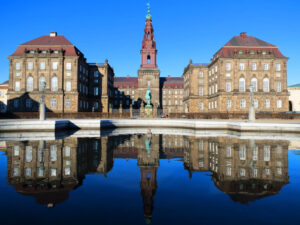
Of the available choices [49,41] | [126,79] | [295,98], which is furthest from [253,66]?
[126,79]

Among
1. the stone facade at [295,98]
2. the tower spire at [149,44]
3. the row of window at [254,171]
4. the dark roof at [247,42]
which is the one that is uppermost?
the tower spire at [149,44]

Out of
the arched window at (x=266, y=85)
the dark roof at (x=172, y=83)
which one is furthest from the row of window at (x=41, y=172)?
the dark roof at (x=172, y=83)

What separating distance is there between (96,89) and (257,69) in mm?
38157

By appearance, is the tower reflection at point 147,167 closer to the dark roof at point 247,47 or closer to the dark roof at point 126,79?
the dark roof at point 247,47

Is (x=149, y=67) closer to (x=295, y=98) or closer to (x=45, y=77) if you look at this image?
(x=45, y=77)

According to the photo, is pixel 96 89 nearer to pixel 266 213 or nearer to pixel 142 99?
pixel 142 99

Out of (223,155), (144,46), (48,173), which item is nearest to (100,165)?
(48,173)

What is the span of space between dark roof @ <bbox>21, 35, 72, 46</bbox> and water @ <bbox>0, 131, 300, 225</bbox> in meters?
42.3

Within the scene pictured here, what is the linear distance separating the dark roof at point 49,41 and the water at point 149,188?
4230 cm

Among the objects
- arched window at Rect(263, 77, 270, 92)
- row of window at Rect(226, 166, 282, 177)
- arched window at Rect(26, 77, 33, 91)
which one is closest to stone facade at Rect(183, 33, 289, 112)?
arched window at Rect(263, 77, 270, 92)

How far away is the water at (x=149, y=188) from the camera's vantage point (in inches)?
187

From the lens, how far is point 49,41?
4834cm

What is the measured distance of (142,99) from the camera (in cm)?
7962

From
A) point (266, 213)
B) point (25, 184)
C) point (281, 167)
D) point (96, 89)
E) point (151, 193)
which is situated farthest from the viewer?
point (96, 89)
